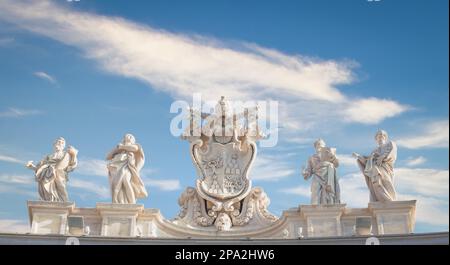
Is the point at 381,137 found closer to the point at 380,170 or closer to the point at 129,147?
the point at 380,170

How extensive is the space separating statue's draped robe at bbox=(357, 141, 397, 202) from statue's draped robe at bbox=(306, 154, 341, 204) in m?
0.88

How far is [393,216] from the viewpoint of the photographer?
2389 centimetres

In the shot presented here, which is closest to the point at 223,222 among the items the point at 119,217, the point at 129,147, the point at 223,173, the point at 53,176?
the point at 223,173

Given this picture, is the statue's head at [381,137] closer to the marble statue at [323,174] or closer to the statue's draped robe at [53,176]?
the marble statue at [323,174]

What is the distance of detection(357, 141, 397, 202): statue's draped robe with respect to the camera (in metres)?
24.2

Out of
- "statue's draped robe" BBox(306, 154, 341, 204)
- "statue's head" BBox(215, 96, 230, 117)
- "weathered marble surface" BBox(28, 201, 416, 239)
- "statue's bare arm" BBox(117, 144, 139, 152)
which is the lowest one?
"weathered marble surface" BBox(28, 201, 416, 239)

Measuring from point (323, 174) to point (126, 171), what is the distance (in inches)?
220

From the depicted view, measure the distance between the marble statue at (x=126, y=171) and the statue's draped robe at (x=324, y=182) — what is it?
4812 millimetres

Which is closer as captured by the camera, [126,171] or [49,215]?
[49,215]

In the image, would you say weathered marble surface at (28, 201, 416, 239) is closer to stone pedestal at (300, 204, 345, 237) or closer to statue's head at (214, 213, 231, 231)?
stone pedestal at (300, 204, 345, 237)

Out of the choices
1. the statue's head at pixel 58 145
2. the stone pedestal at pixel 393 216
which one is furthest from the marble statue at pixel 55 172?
the stone pedestal at pixel 393 216

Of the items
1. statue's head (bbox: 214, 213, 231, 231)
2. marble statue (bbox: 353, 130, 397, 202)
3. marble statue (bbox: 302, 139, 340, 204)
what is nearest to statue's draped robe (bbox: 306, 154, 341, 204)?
marble statue (bbox: 302, 139, 340, 204)
